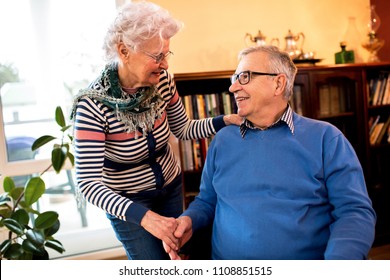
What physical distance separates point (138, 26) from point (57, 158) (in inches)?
48.5

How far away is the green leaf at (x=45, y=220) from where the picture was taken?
2.43m

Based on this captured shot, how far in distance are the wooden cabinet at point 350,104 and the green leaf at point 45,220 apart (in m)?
0.88

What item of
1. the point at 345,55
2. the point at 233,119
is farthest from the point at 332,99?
the point at 233,119

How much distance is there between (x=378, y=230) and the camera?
3.46 meters

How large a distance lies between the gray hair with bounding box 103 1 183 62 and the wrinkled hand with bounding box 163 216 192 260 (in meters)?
0.64

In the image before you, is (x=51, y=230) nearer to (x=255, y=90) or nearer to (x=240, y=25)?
(x=255, y=90)

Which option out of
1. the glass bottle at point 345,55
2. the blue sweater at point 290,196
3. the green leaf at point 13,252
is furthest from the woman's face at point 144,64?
the glass bottle at point 345,55

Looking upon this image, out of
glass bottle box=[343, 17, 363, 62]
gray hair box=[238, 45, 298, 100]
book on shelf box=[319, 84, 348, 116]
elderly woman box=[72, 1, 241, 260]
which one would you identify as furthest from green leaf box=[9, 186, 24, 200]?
glass bottle box=[343, 17, 363, 62]

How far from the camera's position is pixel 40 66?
3.03m

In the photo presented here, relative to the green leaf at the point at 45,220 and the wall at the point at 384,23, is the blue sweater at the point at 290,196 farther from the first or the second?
the wall at the point at 384,23

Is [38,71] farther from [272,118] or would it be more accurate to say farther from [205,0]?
[272,118]

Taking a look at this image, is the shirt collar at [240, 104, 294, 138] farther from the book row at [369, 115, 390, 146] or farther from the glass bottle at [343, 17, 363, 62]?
the glass bottle at [343, 17, 363, 62]
